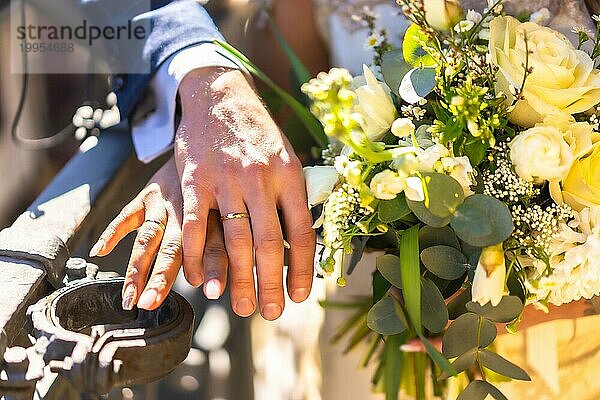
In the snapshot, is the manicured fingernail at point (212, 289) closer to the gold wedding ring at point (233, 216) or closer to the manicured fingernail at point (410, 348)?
the gold wedding ring at point (233, 216)

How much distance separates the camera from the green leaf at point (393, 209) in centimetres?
62

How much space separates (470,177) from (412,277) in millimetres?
105

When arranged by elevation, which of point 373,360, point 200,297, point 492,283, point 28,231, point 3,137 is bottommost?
point 3,137

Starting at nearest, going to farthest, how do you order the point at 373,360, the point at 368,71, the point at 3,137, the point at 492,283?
the point at 492,283 < the point at 368,71 < the point at 373,360 < the point at 3,137

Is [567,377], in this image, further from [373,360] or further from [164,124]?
[164,124]

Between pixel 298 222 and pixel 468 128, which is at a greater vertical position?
pixel 468 128

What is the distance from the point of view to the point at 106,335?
21.6 inches

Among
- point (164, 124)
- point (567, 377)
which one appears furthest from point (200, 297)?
point (567, 377)

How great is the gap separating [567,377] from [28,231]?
0.60 meters

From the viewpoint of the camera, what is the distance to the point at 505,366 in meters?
0.65

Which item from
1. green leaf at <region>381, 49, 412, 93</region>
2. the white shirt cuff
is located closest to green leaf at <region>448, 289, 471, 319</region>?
green leaf at <region>381, 49, 412, 93</region>

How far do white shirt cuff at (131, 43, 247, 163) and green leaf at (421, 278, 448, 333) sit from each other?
390 mm

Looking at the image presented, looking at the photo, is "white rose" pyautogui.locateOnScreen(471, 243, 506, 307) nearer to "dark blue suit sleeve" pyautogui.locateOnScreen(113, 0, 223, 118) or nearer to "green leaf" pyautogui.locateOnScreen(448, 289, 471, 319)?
"green leaf" pyautogui.locateOnScreen(448, 289, 471, 319)

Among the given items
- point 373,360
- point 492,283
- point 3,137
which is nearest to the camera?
point 492,283
